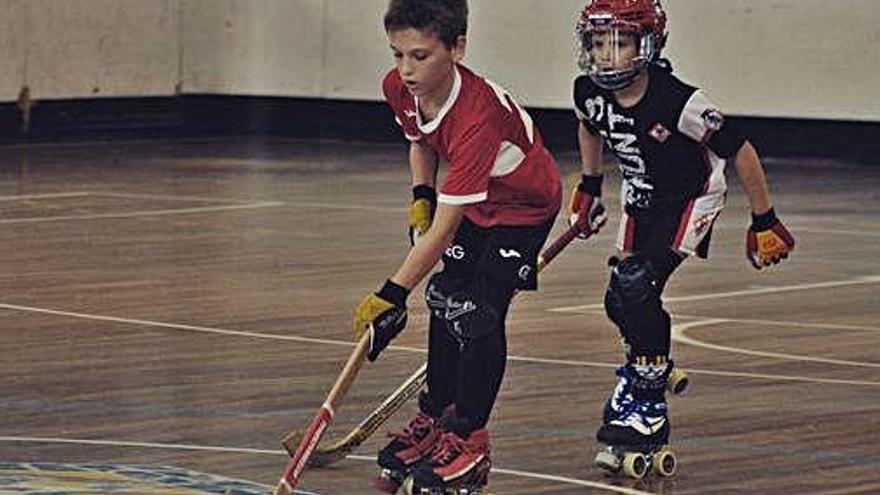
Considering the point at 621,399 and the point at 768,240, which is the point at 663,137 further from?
the point at 621,399

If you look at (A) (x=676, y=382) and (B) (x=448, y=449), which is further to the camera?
(A) (x=676, y=382)

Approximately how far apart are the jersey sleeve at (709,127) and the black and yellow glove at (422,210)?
2.70ft

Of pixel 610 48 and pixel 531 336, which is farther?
pixel 531 336

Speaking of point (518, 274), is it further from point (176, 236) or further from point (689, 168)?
point (176, 236)

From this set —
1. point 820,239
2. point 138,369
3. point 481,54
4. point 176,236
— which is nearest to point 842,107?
point 481,54

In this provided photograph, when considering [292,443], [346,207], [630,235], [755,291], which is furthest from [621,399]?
[346,207]

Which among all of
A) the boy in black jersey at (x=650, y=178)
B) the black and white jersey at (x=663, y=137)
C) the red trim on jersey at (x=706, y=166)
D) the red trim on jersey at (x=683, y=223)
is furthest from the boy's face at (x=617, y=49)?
the red trim on jersey at (x=683, y=223)

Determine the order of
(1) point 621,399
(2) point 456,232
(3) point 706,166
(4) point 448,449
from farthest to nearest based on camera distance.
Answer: (3) point 706,166
(1) point 621,399
(2) point 456,232
(4) point 448,449

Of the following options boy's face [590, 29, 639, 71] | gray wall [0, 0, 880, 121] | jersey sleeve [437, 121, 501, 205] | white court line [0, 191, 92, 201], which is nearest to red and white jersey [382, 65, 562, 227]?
jersey sleeve [437, 121, 501, 205]

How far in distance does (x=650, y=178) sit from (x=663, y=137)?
0.55ft

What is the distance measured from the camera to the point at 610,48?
7645 mm

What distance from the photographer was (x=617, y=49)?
25.1 ft

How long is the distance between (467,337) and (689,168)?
1.15m

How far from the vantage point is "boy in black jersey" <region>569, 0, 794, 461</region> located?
25.1 feet
